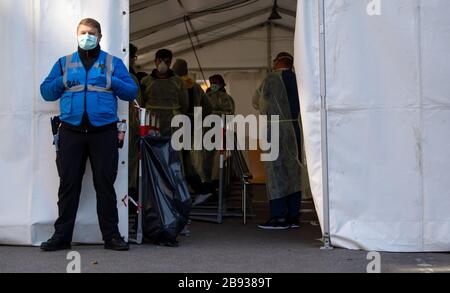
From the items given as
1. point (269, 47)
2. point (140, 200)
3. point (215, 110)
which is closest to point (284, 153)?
point (140, 200)

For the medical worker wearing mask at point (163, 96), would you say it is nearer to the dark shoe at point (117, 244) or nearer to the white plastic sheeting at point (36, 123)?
the white plastic sheeting at point (36, 123)

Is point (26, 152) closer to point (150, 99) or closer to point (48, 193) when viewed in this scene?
point (48, 193)

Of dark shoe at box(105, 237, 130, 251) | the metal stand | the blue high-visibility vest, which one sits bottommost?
dark shoe at box(105, 237, 130, 251)

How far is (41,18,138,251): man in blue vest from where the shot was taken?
4.81 metres

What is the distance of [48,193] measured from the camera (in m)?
5.18

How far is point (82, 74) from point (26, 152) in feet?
2.87

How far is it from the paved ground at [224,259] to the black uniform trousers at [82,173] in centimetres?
24

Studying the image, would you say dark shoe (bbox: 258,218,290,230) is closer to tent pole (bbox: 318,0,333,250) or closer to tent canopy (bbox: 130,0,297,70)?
tent pole (bbox: 318,0,333,250)

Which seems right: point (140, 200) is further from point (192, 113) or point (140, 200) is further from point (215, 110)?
point (215, 110)

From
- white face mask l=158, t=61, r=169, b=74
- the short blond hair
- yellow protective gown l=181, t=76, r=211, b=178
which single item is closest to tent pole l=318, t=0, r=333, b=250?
the short blond hair

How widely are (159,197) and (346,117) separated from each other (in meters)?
1.66
